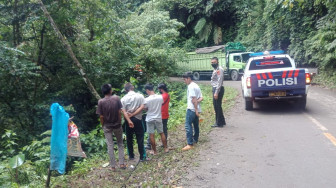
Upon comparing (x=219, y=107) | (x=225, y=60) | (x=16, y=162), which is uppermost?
(x=225, y=60)

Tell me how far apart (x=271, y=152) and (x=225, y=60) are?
18811 mm

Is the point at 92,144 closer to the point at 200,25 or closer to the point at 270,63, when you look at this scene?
the point at 270,63

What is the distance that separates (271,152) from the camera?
671cm

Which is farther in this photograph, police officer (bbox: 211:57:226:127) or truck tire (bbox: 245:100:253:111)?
truck tire (bbox: 245:100:253:111)

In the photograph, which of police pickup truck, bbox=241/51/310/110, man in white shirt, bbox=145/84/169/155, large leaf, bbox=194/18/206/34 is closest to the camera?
man in white shirt, bbox=145/84/169/155

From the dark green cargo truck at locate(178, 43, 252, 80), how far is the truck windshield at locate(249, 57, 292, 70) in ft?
31.7

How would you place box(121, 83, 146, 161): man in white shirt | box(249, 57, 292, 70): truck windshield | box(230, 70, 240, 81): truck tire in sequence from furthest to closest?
box(230, 70, 240, 81): truck tire → box(249, 57, 292, 70): truck windshield → box(121, 83, 146, 161): man in white shirt

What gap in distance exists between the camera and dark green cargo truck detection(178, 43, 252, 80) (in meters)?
23.7

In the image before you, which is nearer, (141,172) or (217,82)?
(141,172)

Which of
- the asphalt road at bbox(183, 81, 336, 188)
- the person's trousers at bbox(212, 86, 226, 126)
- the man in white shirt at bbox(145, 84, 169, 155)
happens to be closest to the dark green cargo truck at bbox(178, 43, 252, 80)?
the asphalt road at bbox(183, 81, 336, 188)

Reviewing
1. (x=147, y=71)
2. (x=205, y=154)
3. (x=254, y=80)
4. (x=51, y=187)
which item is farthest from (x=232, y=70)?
(x=51, y=187)

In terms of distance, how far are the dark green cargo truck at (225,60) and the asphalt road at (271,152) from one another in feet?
39.7

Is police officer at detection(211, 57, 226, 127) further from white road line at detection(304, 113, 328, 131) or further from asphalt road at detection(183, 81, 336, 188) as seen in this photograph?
white road line at detection(304, 113, 328, 131)

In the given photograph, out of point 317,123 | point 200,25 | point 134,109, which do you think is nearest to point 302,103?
point 317,123
